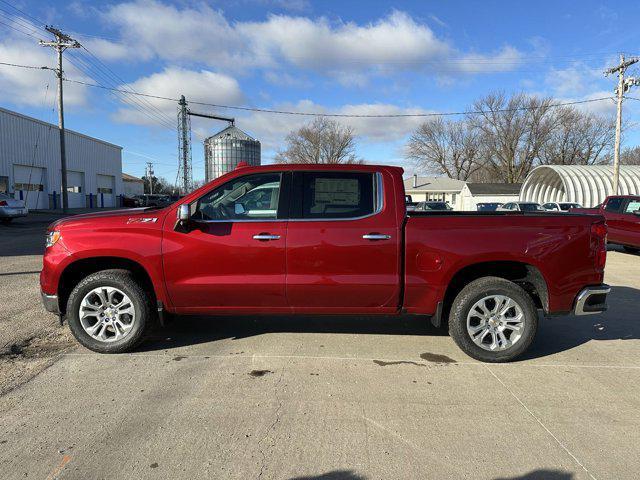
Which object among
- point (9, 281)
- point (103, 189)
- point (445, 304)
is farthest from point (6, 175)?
point (445, 304)

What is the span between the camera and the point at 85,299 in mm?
4406

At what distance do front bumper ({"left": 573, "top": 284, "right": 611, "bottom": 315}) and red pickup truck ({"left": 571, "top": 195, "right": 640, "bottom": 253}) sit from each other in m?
8.98

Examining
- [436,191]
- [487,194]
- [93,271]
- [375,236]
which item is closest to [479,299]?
[375,236]

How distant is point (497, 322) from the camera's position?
4316 millimetres

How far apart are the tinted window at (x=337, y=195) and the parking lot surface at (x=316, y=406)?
146cm

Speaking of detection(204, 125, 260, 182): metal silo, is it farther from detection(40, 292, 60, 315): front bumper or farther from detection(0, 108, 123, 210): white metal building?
detection(40, 292, 60, 315): front bumper

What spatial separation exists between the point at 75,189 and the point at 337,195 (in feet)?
146

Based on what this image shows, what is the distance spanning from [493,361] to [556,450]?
147 centimetres

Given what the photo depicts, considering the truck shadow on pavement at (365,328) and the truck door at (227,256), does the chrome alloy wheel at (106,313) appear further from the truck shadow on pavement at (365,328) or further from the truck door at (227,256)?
the truck door at (227,256)

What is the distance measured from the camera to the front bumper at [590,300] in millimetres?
4258

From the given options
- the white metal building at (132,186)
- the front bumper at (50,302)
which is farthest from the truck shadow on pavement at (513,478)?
the white metal building at (132,186)

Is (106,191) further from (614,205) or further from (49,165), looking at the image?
(614,205)

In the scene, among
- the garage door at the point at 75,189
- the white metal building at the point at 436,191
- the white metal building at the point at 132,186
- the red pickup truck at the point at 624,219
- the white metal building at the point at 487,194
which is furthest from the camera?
the white metal building at the point at 132,186

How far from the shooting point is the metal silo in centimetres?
2739
